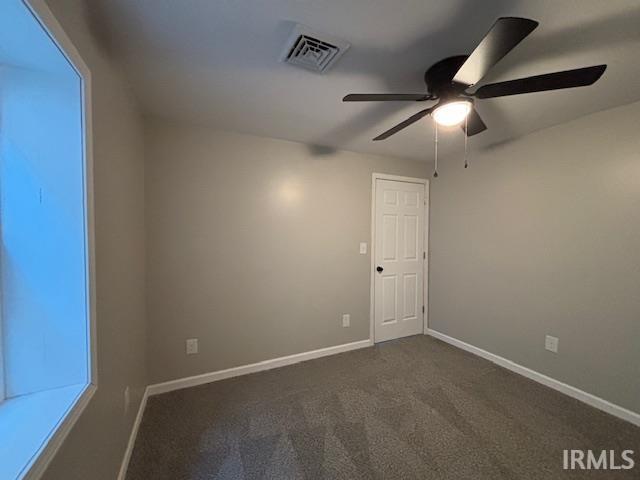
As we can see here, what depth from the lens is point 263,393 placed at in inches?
82.3

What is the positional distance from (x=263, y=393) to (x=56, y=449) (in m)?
1.51

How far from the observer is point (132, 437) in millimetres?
1566

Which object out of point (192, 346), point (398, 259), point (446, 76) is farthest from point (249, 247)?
point (446, 76)

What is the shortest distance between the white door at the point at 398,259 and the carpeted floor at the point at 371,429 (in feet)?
2.64

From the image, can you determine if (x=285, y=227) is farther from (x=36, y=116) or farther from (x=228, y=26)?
(x=36, y=116)

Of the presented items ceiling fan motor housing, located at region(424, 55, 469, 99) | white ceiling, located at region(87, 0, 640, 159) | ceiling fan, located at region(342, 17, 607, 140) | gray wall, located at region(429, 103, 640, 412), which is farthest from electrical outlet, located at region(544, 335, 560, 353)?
ceiling fan motor housing, located at region(424, 55, 469, 99)

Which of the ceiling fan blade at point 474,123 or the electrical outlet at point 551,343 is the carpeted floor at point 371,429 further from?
the ceiling fan blade at point 474,123

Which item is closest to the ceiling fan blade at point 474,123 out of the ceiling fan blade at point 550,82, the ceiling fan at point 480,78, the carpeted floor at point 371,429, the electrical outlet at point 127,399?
the ceiling fan at point 480,78

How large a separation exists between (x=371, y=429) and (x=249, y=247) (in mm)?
1700

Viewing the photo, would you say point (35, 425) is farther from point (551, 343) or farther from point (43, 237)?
point (551, 343)

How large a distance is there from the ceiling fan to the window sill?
5.48ft

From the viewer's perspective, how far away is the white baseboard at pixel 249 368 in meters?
2.12

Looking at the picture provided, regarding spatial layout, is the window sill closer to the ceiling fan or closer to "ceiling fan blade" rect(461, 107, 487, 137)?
the ceiling fan

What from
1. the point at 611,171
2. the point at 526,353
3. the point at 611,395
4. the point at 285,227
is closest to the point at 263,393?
the point at 285,227
